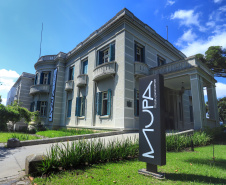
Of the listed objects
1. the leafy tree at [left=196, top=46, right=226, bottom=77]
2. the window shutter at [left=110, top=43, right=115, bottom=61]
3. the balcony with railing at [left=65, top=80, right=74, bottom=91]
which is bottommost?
the balcony with railing at [left=65, top=80, right=74, bottom=91]

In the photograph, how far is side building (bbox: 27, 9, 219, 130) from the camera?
1180cm

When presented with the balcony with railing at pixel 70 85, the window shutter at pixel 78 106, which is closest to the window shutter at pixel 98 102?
the window shutter at pixel 78 106

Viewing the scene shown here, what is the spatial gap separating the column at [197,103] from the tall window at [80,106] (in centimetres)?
1012

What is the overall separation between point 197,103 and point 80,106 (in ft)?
36.5

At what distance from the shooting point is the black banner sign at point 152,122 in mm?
3768

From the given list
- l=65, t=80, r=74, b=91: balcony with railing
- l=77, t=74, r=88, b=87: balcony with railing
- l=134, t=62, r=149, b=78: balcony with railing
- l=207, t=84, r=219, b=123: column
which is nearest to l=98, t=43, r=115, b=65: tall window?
l=77, t=74, r=88, b=87: balcony with railing

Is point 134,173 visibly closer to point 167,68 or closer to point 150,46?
point 167,68

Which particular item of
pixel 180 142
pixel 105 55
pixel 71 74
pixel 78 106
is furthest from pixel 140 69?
pixel 71 74

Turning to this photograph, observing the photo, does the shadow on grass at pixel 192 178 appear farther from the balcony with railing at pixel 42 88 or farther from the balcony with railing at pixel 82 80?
the balcony with railing at pixel 42 88

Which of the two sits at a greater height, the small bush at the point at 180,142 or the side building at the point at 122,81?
the side building at the point at 122,81

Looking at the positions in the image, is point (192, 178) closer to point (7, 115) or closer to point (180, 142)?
point (180, 142)

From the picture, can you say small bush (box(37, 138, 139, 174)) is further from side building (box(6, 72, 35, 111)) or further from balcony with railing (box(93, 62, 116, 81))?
side building (box(6, 72, 35, 111))

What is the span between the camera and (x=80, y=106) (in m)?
16.7

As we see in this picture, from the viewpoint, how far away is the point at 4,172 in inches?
159
